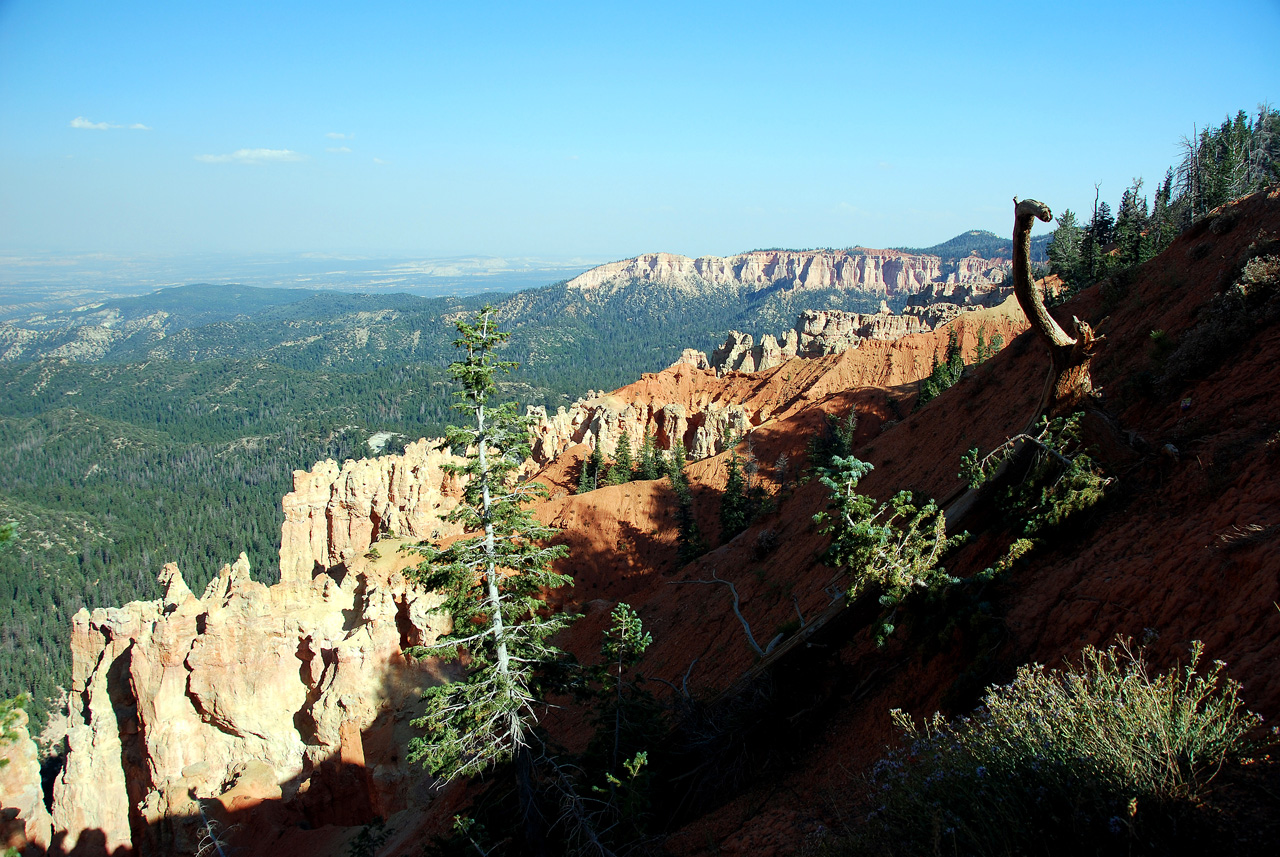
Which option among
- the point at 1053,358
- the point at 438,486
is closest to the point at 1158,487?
the point at 1053,358

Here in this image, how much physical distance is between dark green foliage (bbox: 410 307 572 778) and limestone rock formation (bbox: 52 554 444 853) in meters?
11.3

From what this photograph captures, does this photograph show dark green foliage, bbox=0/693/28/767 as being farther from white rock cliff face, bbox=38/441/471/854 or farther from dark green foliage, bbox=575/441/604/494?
dark green foliage, bbox=575/441/604/494

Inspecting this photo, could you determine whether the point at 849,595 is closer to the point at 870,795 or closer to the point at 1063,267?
the point at 870,795

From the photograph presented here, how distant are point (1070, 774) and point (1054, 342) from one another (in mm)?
5489

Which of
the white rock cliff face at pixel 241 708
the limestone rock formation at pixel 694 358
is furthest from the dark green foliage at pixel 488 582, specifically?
the limestone rock formation at pixel 694 358

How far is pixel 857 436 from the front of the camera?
1751 inches

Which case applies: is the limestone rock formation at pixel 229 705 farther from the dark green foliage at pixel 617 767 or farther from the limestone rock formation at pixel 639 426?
the limestone rock formation at pixel 639 426

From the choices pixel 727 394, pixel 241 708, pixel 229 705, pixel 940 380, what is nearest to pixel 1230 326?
pixel 241 708

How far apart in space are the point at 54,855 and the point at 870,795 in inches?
1026

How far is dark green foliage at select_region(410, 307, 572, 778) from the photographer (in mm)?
9781

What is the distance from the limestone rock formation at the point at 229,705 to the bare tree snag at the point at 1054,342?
1872cm

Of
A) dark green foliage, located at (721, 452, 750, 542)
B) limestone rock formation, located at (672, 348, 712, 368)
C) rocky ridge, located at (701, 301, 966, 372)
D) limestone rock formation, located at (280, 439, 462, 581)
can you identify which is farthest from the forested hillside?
limestone rock formation, located at (672, 348, 712, 368)

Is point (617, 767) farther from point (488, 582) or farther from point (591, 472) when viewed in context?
point (591, 472)

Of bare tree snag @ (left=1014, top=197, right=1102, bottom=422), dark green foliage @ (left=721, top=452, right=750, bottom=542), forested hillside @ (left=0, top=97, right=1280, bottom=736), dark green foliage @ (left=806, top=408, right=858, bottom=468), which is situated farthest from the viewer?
forested hillside @ (left=0, top=97, right=1280, bottom=736)
